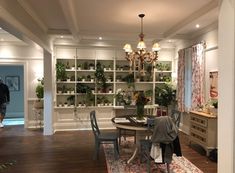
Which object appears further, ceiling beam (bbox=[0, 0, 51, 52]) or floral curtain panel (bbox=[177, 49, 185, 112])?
floral curtain panel (bbox=[177, 49, 185, 112])

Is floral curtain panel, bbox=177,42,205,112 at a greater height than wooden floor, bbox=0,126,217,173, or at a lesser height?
greater

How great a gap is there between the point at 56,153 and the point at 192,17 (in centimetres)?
387

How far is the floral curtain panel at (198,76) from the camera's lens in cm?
534

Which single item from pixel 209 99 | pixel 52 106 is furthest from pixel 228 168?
pixel 52 106

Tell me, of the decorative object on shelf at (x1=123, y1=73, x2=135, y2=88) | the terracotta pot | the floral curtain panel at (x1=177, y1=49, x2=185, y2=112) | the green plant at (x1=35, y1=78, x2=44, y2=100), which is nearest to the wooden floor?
the terracotta pot

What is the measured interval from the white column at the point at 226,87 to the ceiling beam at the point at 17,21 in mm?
2327

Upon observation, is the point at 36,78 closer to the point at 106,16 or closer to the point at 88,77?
the point at 88,77

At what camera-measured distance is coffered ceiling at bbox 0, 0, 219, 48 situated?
12.1 ft

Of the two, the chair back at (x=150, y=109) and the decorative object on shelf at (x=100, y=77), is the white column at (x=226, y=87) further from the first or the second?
the decorative object on shelf at (x=100, y=77)

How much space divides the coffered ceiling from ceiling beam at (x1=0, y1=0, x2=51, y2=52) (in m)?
0.12

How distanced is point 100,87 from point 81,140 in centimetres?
201

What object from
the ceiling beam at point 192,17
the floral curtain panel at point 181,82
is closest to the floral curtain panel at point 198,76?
the floral curtain panel at point 181,82

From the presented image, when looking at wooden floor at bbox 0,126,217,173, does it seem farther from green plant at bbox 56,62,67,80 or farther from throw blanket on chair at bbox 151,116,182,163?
green plant at bbox 56,62,67,80

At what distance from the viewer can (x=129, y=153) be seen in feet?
15.1
